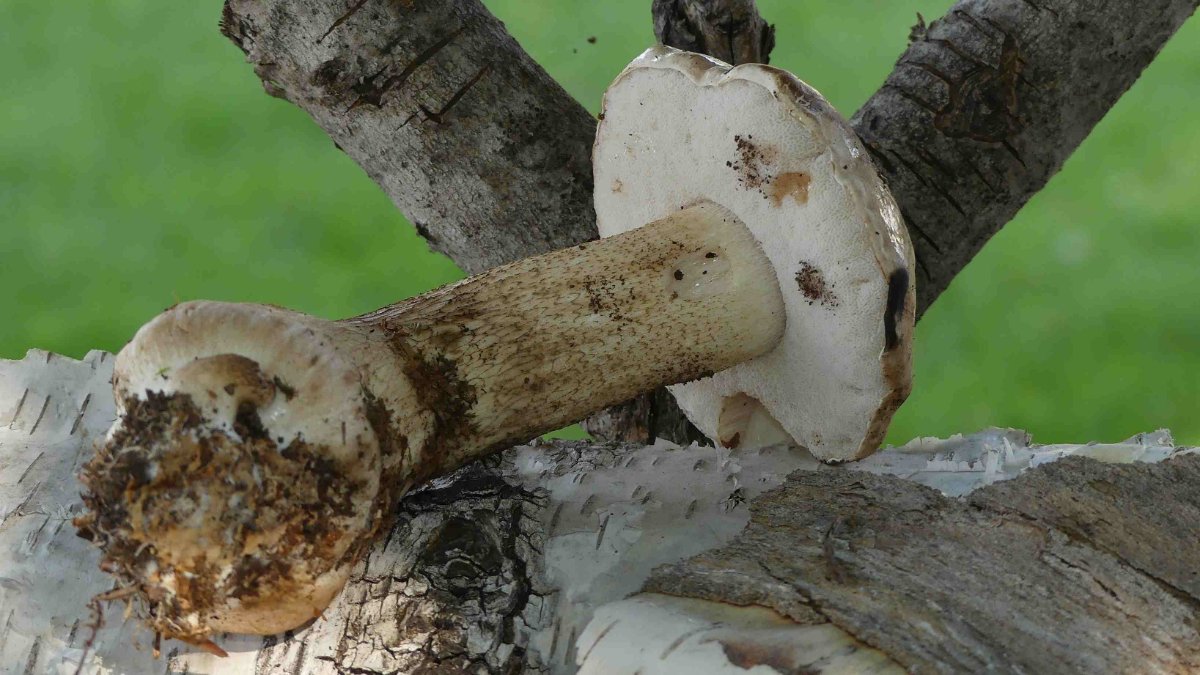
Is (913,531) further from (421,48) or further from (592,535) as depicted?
(421,48)

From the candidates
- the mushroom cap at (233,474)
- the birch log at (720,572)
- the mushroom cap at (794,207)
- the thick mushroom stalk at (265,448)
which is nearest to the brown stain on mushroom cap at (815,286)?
the mushroom cap at (794,207)

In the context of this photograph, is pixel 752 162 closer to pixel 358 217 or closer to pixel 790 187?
pixel 790 187

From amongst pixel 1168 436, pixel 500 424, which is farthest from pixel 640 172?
pixel 1168 436

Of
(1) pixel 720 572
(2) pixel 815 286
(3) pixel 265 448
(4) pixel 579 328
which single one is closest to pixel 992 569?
(1) pixel 720 572

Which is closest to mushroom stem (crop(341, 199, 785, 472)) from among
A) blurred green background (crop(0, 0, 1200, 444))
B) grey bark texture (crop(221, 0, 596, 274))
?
grey bark texture (crop(221, 0, 596, 274))

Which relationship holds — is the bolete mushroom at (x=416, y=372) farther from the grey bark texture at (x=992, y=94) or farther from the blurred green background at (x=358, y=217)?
the blurred green background at (x=358, y=217)

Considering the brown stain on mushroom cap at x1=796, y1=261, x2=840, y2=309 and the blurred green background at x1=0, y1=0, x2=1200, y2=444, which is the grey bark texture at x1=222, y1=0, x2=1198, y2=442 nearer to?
the brown stain on mushroom cap at x1=796, y1=261, x2=840, y2=309
